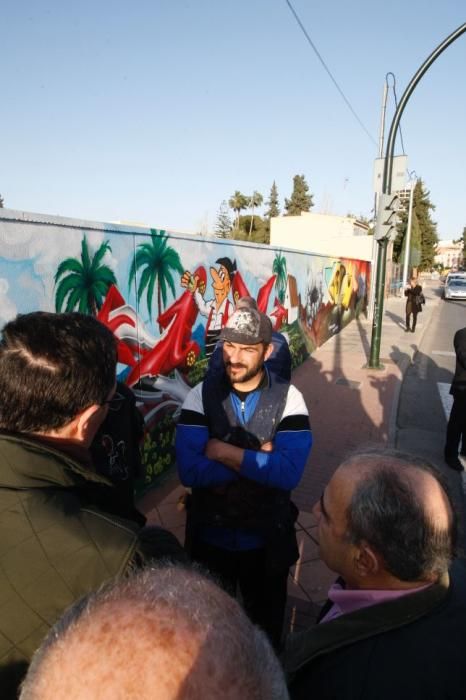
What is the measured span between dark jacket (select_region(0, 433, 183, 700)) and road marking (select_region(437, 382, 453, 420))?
6.82m

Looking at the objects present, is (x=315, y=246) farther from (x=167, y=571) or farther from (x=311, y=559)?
(x=167, y=571)

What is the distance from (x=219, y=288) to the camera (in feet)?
17.6

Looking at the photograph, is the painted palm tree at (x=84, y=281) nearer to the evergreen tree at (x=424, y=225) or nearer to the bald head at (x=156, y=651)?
the bald head at (x=156, y=651)

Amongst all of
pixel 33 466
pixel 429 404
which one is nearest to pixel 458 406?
pixel 429 404

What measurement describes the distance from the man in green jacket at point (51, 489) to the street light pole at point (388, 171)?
7.90 metres

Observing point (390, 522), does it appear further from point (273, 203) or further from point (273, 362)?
point (273, 203)

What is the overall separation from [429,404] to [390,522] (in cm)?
699

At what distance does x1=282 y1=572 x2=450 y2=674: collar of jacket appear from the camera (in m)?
1.01

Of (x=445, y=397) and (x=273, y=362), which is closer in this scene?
(x=273, y=362)

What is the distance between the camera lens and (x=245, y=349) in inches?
88.3

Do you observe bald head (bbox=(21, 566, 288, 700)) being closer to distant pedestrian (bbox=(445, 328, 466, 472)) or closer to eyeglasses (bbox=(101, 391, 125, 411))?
eyeglasses (bbox=(101, 391, 125, 411))

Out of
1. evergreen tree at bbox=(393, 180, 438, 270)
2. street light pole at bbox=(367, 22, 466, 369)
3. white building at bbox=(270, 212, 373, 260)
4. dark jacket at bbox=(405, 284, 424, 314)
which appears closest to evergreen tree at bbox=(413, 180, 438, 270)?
evergreen tree at bbox=(393, 180, 438, 270)

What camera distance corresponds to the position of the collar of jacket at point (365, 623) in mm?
1007

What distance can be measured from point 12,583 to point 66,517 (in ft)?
0.49
